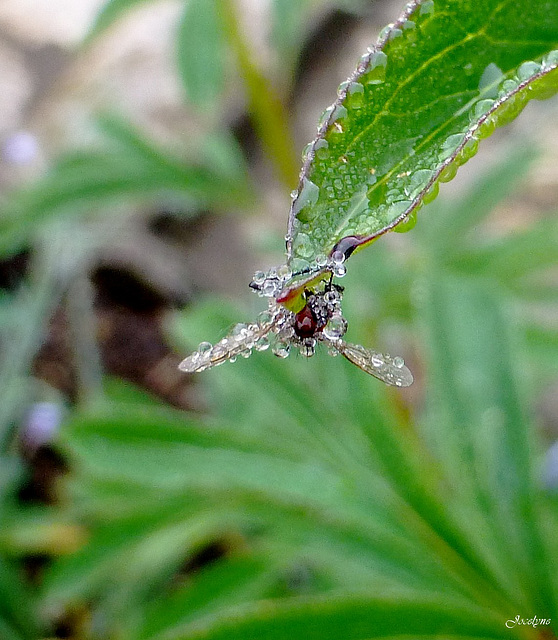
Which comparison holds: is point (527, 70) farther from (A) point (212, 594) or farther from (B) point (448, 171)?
(A) point (212, 594)

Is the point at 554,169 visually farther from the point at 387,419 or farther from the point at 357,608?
the point at 357,608

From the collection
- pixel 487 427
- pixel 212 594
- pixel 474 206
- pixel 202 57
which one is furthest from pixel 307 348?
pixel 474 206

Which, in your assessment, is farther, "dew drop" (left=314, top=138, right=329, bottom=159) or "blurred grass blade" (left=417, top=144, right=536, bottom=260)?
"blurred grass blade" (left=417, top=144, right=536, bottom=260)

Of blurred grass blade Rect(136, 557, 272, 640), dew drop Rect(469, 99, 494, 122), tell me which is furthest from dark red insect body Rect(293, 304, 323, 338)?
blurred grass blade Rect(136, 557, 272, 640)

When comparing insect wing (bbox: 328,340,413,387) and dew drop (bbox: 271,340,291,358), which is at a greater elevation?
dew drop (bbox: 271,340,291,358)

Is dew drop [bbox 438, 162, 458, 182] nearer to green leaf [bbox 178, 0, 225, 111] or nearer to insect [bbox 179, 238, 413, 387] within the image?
insect [bbox 179, 238, 413, 387]

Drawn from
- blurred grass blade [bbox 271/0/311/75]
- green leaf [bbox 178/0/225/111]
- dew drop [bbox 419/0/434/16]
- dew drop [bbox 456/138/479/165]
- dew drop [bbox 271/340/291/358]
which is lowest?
dew drop [bbox 271/340/291/358]
